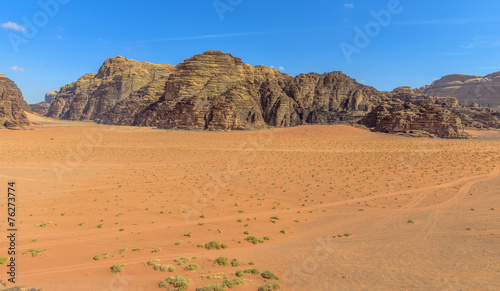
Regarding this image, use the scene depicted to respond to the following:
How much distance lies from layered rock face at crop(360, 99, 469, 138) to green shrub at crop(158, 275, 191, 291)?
65.9 metres

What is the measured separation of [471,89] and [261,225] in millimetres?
199451

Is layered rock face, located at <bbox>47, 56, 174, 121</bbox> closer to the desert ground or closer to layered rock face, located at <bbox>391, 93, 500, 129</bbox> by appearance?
the desert ground

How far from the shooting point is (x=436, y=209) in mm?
15492

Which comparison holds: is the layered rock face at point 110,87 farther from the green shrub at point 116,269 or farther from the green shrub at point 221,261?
the green shrub at point 221,261

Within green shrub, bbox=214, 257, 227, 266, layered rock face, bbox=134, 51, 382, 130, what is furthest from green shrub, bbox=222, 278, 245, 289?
layered rock face, bbox=134, 51, 382, 130

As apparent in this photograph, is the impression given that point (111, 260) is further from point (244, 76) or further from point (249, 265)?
point (244, 76)

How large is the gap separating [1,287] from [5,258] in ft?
7.08

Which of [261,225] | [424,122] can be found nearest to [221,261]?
[261,225]

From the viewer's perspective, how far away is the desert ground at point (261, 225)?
8.48 m

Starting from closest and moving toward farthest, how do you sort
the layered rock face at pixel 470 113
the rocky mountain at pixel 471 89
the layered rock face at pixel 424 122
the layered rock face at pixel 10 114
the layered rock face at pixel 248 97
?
1. the layered rock face at pixel 424 122
2. the layered rock face at pixel 10 114
3. the layered rock face at pixel 248 97
4. the layered rock face at pixel 470 113
5. the rocky mountain at pixel 471 89

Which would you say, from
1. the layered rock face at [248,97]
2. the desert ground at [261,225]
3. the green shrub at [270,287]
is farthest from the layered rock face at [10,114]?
the green shrub at [270,287]

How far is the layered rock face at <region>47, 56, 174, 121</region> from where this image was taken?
149750mm

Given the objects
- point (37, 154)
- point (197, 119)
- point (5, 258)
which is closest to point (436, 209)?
point (5, 258)

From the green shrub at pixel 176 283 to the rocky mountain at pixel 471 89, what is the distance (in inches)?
7282
